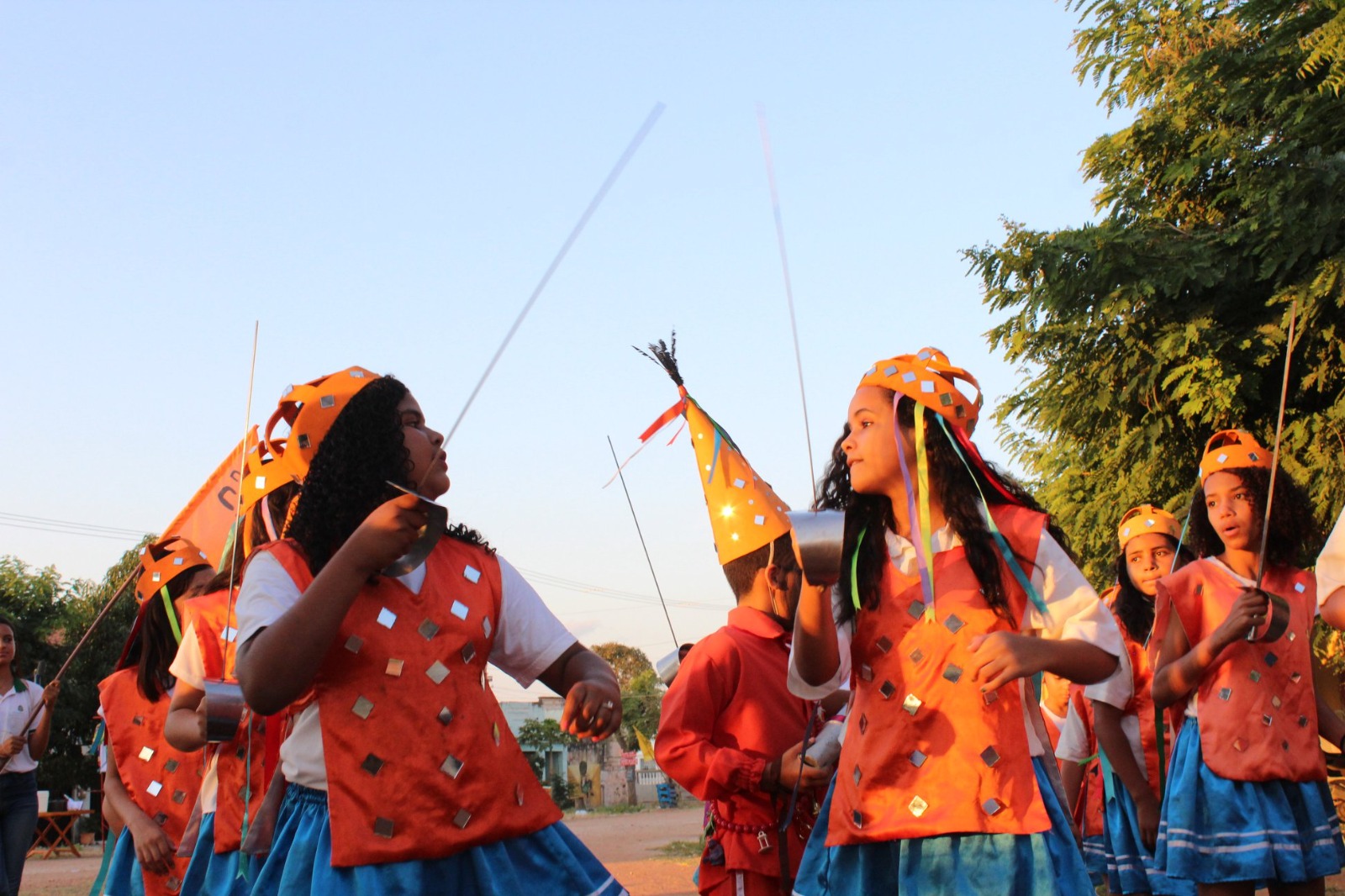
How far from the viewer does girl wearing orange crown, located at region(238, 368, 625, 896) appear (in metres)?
2.70

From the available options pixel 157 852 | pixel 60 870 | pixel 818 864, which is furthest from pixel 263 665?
pixel 60 870

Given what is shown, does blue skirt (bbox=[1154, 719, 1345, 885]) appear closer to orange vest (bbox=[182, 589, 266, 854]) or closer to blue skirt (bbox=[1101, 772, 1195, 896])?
blue skirt (bbox=[1101, 772, 1195, 896])

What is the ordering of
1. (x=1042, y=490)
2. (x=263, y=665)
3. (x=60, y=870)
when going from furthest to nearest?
1. (x=60, y=870)
2. (x=1042, y=490)
3. (x=263, y=665)

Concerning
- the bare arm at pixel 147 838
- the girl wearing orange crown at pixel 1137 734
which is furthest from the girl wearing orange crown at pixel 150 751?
the girl wearing orange crown at pixel 1137 734

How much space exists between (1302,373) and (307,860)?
1134cm

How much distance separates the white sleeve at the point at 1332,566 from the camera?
3520mm

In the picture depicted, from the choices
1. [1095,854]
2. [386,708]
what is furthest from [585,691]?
[1095,854]

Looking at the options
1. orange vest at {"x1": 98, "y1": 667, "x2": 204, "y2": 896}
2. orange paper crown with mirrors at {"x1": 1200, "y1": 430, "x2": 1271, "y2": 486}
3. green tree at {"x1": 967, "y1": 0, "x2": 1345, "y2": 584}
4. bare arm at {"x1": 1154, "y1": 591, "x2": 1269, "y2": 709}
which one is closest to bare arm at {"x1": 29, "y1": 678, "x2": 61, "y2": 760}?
orange vest at {"x1": 98, "y1": 667, "x2": 204, "y2": 896}

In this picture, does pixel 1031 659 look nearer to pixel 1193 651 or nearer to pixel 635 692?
pixel 1193 651

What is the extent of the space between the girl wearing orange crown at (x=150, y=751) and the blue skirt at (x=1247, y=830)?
3.63m

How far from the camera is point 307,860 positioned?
9.16 feet

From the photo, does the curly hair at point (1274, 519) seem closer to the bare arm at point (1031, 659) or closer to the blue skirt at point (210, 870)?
the bare arm at point (1031, 659)

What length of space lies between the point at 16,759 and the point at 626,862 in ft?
23.4

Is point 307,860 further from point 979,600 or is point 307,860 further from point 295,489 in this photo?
point 979,600
